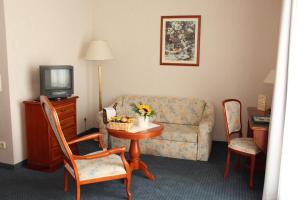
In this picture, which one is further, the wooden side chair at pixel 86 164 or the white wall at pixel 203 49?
the white wall at pixel 203 49

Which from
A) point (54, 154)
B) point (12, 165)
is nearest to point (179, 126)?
point (54, 154)

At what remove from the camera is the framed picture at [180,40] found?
491 cm

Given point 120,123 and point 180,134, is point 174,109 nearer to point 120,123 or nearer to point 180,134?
point 180,134

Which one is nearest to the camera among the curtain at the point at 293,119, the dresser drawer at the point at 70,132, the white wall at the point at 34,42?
the curtain at the point at 293,119

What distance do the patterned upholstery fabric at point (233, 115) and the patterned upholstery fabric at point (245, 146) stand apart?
0.20 meters

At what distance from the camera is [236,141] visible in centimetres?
371

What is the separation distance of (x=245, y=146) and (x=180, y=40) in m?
2.22

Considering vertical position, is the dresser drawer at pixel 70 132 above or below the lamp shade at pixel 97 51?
below

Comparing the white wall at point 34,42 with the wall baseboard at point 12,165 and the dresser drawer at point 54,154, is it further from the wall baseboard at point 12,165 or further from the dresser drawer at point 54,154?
the dresser drawer at point 54,154

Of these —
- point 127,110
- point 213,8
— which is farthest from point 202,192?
point 213,8

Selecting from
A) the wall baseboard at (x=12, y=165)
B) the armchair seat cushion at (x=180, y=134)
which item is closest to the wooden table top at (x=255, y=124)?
the armchair seat cushion at (x=180, y=134)

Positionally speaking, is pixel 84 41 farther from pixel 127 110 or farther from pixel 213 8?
pixel 213 8

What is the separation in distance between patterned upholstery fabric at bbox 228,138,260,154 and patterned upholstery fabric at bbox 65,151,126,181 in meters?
1.44

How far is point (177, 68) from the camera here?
5.09 m
